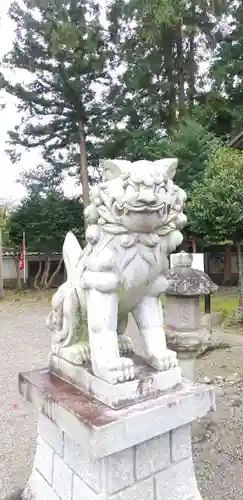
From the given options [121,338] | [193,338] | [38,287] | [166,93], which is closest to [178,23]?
[166,93]

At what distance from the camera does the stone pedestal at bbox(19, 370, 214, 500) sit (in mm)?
1129

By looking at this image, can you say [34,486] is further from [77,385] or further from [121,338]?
[121,338]

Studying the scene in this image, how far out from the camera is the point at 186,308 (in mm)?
2455

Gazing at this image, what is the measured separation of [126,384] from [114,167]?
0.72m

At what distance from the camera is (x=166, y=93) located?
9.83 m

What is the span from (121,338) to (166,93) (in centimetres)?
958

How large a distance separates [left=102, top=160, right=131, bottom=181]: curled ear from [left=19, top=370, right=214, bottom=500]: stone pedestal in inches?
30.3

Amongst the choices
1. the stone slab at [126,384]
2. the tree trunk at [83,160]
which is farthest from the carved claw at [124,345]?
the tree trunk at [83,160]

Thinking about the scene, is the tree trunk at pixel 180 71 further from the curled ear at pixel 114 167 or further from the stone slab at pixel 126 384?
the stone slab at pixel 126 384

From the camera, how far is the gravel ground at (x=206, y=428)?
76.3 inches

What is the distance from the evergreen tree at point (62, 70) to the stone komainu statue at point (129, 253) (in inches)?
330

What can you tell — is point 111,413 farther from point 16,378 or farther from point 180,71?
point 180,71

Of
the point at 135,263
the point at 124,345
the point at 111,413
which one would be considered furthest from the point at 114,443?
the point at 135,263

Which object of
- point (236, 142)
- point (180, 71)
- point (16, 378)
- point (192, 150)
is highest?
point (180, 71)
